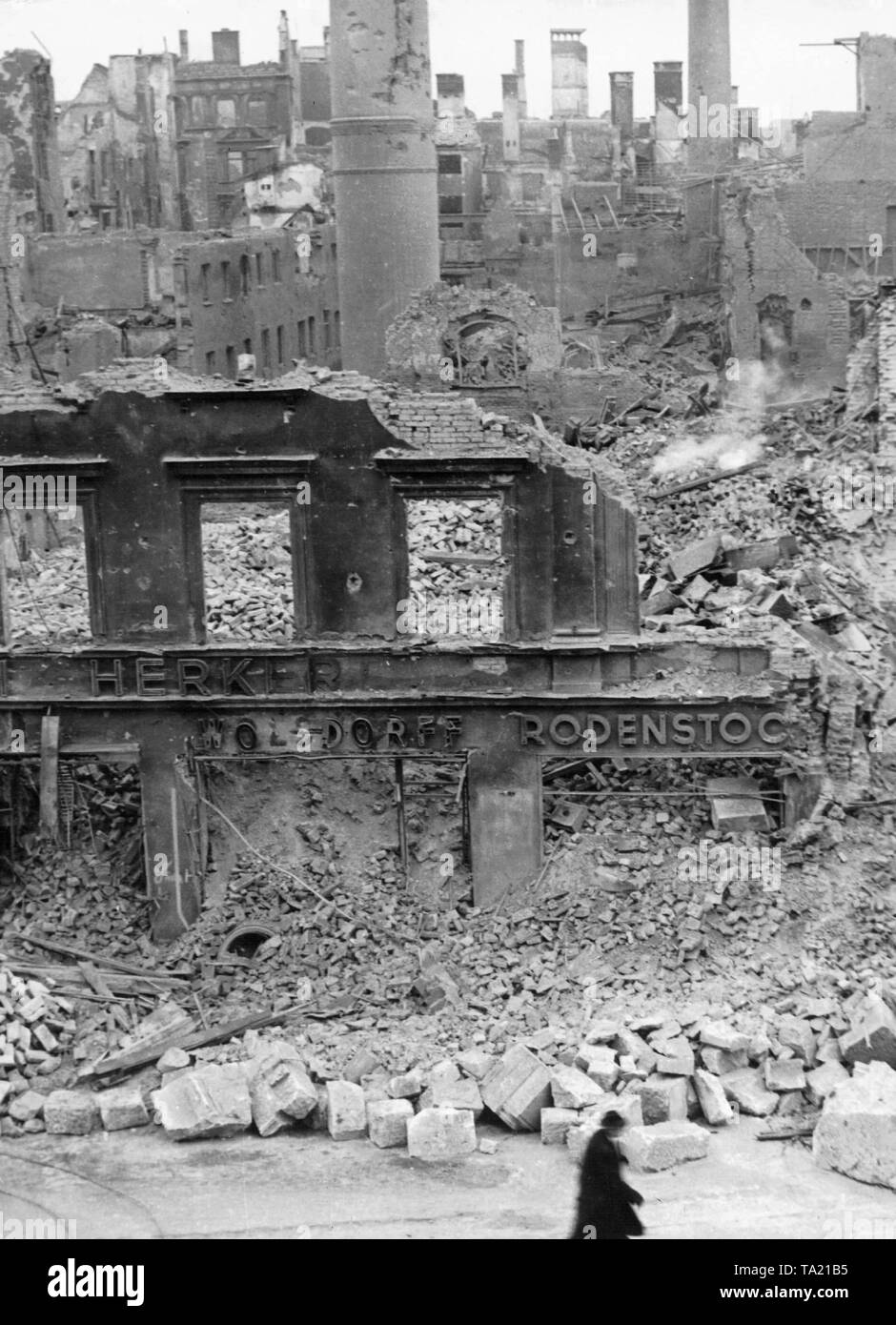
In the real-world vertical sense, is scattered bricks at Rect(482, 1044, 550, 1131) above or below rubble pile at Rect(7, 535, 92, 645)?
below

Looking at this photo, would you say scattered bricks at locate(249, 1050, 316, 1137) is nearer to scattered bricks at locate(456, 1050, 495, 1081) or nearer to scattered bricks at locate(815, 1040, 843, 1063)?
scattered bricks at locate(456, 1050, 495, 1081)

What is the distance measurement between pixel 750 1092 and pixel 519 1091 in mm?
1950

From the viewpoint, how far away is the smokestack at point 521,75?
68.1 metres

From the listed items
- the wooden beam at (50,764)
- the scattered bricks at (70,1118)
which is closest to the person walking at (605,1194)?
the scattered bricks at (70,1118)

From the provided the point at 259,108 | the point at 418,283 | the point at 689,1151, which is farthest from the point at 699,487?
the point at 259,108

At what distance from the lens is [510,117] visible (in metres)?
66.6

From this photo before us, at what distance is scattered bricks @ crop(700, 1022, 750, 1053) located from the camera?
53.3 feet

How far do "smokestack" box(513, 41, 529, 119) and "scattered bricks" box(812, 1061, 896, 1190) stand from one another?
57868 millimetres

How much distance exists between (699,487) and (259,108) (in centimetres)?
4565

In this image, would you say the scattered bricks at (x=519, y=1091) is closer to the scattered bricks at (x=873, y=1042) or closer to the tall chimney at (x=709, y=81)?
the scattered bricks at (x=873, y=1042)

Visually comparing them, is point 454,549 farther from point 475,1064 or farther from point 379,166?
point 379,166

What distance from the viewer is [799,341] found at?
36.7m

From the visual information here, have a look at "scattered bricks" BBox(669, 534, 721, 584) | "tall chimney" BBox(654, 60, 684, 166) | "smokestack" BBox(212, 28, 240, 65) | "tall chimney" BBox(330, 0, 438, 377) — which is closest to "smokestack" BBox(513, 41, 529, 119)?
"tall chimney" BBox(654, 60, 684, 166)
